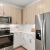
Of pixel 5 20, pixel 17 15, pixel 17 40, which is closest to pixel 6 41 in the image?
pixel 17 40

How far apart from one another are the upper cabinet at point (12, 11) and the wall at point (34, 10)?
35 cm

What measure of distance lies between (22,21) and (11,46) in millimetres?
1600

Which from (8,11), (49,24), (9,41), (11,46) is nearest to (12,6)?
(8,11)

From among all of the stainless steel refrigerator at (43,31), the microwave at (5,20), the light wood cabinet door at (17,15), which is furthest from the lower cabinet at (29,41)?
the microwave at (5,20)

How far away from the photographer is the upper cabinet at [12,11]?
3.31 metres

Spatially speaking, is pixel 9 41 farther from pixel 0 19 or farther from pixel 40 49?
pixel 40 49

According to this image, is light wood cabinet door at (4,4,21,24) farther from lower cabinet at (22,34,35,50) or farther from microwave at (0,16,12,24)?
lower cabinet at (22,34,35,50)

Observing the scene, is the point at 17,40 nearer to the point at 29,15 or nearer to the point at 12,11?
the point at 29,15

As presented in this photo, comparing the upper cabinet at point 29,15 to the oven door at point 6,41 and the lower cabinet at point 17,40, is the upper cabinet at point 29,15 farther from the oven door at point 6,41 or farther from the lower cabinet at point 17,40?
the oven door at point 6,41

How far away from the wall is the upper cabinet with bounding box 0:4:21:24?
13.8 inches

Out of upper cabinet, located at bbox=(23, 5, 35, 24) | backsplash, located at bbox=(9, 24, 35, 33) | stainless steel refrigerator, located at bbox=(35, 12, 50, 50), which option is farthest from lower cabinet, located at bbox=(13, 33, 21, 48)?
stainless steel refrigerator, located at bbox=(35, 12, 50, 50)

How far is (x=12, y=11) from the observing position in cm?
365

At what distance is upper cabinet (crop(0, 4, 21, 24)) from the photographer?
3.31 meters

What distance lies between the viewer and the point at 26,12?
3.80 metres
